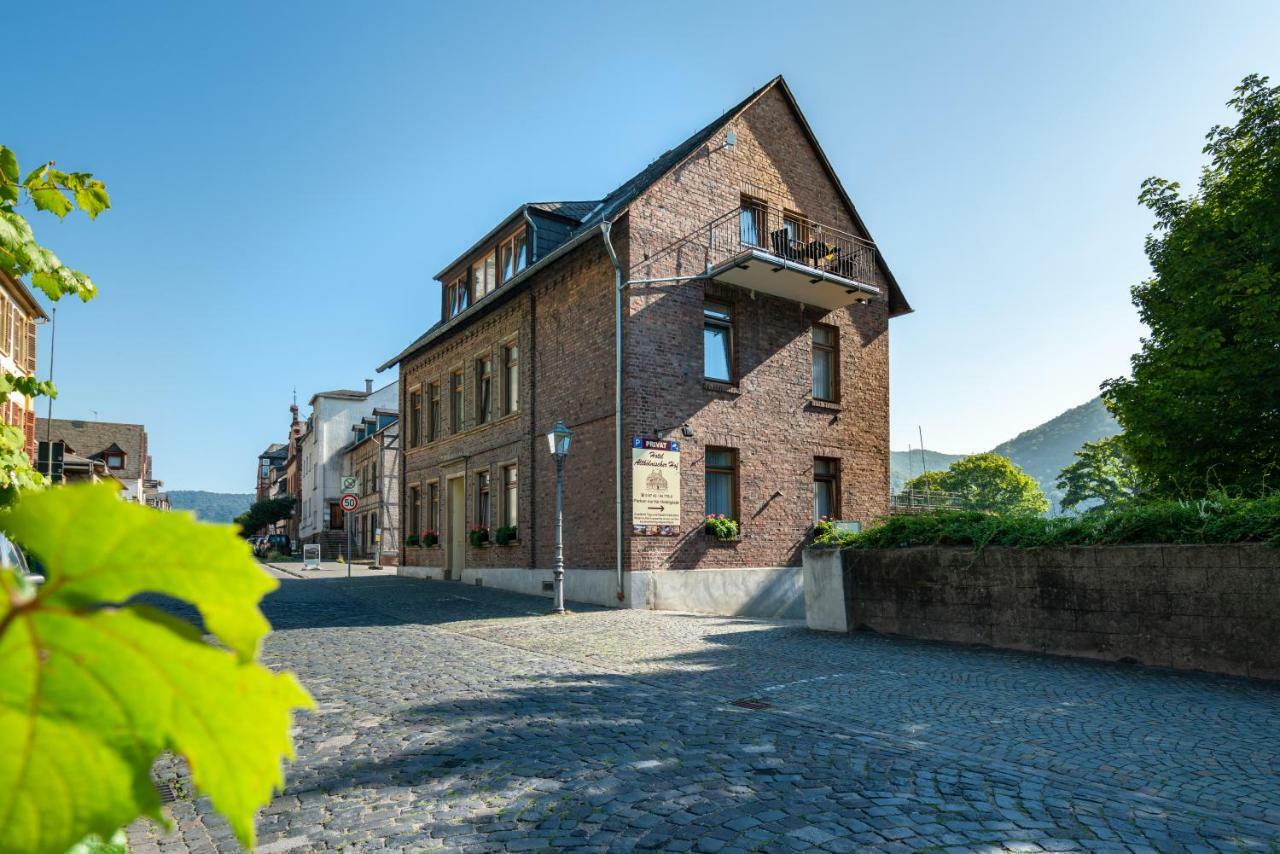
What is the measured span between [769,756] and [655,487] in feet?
37.0

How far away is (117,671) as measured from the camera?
38cm

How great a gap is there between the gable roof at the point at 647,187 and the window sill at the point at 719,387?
4020mm

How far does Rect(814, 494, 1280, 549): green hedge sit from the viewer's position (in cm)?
838

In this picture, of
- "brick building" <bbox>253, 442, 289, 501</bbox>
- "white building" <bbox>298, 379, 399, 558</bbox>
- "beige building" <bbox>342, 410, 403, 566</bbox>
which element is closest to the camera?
"beige building" <bbox>342, 410, 403, 566</bbox>

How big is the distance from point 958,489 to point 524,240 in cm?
6931

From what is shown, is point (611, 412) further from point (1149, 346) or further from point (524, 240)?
point (1149, 346)

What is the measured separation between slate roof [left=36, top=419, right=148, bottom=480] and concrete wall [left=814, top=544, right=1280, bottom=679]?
79.8m

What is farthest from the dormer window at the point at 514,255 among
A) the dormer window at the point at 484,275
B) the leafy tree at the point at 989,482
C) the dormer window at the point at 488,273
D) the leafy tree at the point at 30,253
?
the leafy tree at the point at 989,482

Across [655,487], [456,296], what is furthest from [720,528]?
[456,296]

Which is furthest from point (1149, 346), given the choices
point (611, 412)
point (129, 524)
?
point (129, 524)

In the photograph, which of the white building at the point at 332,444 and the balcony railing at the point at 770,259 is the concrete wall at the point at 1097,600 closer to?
the balcony railing at the point at 770,259

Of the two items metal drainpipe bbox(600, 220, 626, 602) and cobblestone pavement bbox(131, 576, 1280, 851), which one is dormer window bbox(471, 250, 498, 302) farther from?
cobblestone pavement bbox(131, 576, 1280, 851)

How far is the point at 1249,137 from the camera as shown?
19.9 m

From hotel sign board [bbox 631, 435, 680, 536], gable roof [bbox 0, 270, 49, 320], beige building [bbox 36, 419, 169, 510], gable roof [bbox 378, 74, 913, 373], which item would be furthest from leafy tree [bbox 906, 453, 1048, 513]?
gable roof [bbox 0, 270, 49, 320]
